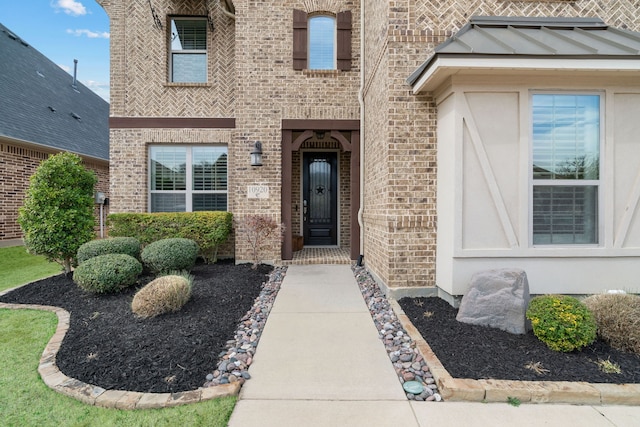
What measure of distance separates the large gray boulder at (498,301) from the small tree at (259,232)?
3.80 metres

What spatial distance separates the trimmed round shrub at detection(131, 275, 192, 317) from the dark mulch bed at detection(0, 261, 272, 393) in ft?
0.30

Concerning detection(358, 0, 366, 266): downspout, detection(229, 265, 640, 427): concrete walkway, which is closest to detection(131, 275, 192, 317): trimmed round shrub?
detection(229, 265, 640, 427): concrete walkway

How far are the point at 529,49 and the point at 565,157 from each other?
1.31 m

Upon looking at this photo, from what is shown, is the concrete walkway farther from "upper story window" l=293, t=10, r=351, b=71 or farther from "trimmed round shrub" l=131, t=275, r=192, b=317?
"upper story window" l=293, t=10, r=351, b=71

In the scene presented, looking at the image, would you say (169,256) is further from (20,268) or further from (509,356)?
(509,356)

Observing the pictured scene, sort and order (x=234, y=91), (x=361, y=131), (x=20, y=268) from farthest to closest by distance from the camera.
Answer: (x=234, y=91)
(x=20, y=268)
(x=361, y=131)

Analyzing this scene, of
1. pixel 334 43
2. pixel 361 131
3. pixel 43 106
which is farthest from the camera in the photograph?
pixel 43 106

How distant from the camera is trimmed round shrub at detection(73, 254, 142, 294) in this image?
160 inches

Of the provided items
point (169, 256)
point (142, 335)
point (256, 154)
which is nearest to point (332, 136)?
point (256, 154)

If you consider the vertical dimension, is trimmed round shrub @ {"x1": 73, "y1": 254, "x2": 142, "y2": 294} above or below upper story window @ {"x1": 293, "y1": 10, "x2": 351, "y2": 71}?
below

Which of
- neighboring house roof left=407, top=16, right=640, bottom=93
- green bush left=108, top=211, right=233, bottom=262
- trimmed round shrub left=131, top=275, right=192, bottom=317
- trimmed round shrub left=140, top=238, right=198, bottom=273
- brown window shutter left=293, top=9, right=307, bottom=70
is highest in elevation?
brown window shutter left=293, top=9, right=307, bottom=70

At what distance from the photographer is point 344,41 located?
Answer: 21.0 feet

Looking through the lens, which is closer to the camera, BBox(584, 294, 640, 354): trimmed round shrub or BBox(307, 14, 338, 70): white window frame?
BBox(584, 294, 640, 354): trimmed round shrub

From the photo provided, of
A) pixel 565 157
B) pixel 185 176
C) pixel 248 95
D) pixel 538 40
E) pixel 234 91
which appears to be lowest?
pixel 565 157
